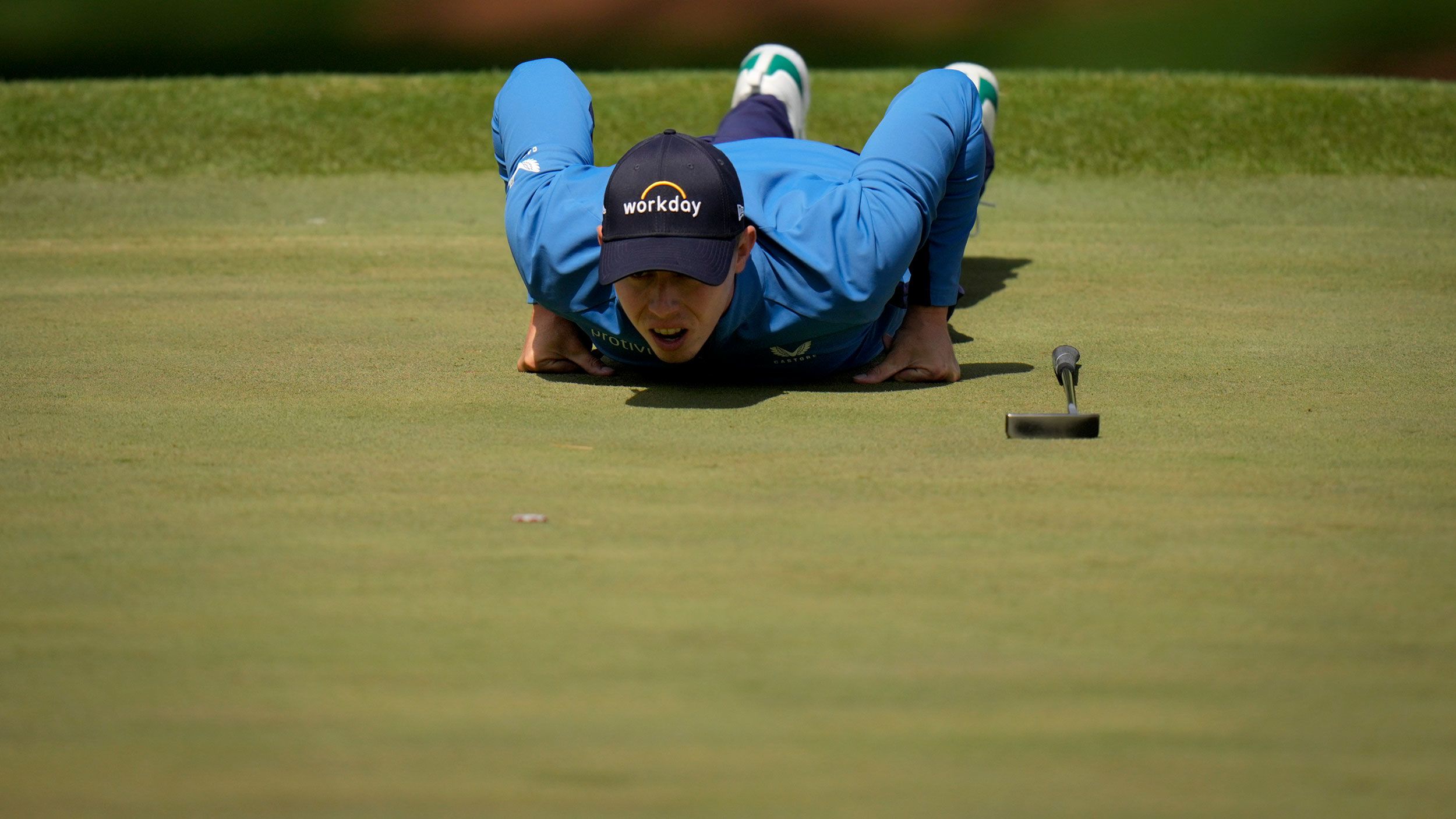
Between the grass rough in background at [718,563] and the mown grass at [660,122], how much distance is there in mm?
1599

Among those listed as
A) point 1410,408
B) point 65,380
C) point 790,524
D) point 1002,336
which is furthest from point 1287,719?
point 65,380

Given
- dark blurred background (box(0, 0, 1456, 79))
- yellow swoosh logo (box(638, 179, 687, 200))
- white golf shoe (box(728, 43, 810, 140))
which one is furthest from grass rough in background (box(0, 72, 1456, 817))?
dark blurred background (box(0, 0, 1456, 79))

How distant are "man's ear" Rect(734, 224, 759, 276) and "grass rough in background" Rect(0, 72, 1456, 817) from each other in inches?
8.9

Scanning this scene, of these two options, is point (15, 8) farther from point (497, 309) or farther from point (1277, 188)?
point (1277, 188)

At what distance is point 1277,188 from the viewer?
4777mm

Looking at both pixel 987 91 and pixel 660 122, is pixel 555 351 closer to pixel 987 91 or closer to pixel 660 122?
pixel 987 91

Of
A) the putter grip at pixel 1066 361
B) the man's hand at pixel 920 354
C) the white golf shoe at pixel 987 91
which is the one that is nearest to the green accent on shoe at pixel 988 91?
the white golf shoe at pixel 987 91

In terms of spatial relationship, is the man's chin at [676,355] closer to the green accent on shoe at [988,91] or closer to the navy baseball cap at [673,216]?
the navy baseball cap at [673,216]

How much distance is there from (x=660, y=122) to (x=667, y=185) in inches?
126

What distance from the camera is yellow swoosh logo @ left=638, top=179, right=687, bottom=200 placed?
2.26m

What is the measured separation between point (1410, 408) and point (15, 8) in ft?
18.2

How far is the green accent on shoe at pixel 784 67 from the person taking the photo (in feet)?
13.1

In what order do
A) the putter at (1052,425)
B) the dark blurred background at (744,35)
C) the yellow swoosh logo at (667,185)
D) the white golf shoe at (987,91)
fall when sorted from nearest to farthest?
the putter at (1052,425)
the yellow swoosh logo at (667,185)
the white golf shoe at (987,91)
the dark blurred background at (744,35)

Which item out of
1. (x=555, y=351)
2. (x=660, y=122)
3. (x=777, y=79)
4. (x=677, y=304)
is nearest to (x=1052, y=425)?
(x=677, y=304)
